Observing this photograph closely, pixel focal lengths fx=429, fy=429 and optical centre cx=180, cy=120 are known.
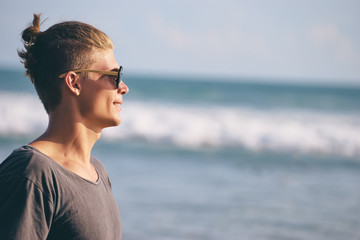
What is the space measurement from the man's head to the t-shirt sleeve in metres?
0.36

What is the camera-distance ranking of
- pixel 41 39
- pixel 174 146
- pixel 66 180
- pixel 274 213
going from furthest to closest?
pixel 174 146, pixel 274 213, pixel 41 39, pixel 66 180

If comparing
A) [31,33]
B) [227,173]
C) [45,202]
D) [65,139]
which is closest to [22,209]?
[45,202]

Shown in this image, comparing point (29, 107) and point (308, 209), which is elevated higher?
point (29, 107)

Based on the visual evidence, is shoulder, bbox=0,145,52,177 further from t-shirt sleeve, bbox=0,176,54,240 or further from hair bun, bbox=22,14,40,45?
hair bun, bbox=22,14,40,45

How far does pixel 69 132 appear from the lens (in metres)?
1.48

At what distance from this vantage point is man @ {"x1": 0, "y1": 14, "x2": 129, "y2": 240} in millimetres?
1249

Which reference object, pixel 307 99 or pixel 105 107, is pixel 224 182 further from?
pixel 307 99

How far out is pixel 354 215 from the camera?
5977mm

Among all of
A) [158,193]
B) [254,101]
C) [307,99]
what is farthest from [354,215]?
[307,99]

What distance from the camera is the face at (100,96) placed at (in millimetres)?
1498

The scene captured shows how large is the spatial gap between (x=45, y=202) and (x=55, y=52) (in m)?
0.52

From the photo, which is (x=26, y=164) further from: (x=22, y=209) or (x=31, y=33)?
(x=31, y=33)

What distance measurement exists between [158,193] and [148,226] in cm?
125

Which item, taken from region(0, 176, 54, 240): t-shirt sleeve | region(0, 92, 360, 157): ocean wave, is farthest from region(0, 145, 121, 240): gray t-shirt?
region(0, 92, 360, 157): ocean wave
